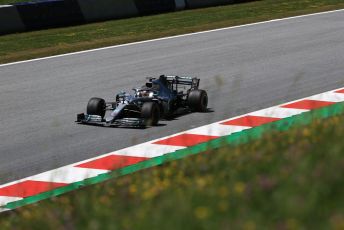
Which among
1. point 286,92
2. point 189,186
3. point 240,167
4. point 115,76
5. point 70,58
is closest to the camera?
point 189,186

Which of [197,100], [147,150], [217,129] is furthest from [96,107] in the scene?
[147,150]

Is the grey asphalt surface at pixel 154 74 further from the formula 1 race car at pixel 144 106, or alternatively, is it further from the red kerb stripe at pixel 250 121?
the red kerb stripe at pixel 250 121

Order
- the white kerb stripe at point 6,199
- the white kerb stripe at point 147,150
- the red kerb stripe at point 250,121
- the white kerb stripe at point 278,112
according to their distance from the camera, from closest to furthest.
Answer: the white kerb stripe at point 6,199 < the white kerb stripe at point 147,150 < the red kerb stripe at point 250,121 < the white kerb stripe at point 278,112

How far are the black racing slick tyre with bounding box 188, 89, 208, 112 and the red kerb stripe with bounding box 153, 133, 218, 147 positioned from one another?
1296 mm

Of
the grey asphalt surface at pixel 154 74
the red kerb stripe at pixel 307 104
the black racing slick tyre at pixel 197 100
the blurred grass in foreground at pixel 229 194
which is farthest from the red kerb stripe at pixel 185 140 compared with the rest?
the blurred grass in foreground at pixel 229 194

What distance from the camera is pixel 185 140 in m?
10.9

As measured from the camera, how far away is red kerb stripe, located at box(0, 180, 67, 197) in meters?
8.87

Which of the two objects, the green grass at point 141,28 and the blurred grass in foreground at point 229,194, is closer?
the blurred grass in foreground at point 229,194

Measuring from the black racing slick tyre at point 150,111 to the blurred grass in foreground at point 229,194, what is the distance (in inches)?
167

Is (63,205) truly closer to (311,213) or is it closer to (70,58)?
(311,213)

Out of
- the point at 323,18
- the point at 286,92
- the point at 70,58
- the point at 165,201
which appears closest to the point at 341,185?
the point at 165,201

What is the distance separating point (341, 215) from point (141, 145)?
652 centimetres

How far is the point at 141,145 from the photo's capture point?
10.8 meters

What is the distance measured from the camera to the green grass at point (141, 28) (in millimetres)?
20781
